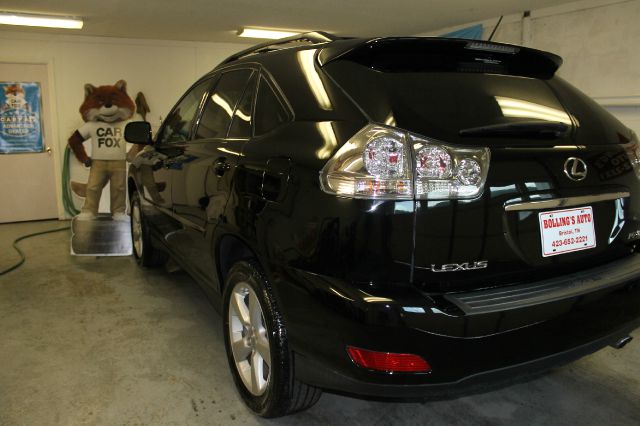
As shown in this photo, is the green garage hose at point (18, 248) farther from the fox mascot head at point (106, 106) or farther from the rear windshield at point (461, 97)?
the rear windshield at point (461, 97)

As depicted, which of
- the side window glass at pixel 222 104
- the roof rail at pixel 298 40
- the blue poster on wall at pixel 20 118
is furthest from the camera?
the blue poster on wall at pixel 20 118

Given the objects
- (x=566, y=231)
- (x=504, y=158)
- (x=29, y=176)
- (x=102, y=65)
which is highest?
(x=102, y=65)

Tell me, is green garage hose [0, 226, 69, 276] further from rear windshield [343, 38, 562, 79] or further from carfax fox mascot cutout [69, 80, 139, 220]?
rear windshield [343, 38, 562, 79]

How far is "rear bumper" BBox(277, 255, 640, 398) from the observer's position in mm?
1266

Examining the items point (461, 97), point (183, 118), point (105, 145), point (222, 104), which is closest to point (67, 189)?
point (105, 145)

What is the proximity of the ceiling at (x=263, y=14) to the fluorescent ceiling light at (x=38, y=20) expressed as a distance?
0.48ft

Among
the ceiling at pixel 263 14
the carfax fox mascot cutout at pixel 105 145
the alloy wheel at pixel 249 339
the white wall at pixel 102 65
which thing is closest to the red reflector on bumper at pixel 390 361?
the alloy wheel at pixel 249 339

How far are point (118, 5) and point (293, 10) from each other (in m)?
1.67

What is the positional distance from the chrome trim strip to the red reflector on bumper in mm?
498

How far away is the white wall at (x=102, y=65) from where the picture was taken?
6.02 meters

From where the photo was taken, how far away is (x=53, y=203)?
250 inches

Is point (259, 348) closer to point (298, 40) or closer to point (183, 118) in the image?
point (298, 40)

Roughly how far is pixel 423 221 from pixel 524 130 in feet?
1.54

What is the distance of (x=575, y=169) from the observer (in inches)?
59.1
